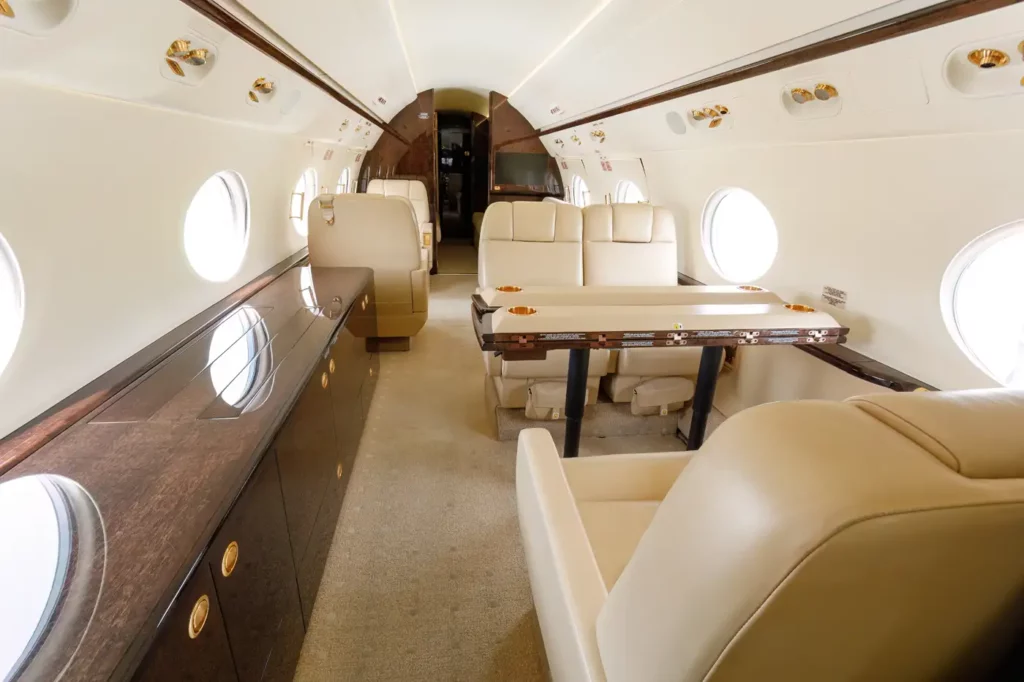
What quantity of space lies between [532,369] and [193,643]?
2.09 m

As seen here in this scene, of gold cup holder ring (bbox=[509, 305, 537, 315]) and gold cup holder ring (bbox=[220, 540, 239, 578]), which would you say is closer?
gold cup holder ring (bbox=[220, 540, 239, 578])

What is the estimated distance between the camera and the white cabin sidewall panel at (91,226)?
1.34 m

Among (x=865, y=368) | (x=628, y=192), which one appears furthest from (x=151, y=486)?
(x=628, y=192)

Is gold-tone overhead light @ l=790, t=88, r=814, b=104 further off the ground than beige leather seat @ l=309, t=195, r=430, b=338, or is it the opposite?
gold-tone overhead light @ l=790, t=88, r=814, b=104

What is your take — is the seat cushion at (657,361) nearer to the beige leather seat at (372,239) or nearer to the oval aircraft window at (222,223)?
the beige leather seat at (372,239)

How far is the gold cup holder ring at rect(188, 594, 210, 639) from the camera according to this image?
94cm

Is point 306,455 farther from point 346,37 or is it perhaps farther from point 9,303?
point 346,37

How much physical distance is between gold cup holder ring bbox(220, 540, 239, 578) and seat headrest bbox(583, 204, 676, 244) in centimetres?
273

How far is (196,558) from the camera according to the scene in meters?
0.95

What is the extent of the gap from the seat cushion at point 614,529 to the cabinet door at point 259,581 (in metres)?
0.87

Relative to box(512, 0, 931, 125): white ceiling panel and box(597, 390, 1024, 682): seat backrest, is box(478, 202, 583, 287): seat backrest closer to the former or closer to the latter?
box(512, 0, 931, 125): white ceiling panel

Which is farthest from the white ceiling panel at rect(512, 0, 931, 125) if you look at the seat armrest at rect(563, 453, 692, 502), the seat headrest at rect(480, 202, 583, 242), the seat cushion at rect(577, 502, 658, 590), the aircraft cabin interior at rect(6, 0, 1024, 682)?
the seat cushion at rect(577, 502, 658, 590)

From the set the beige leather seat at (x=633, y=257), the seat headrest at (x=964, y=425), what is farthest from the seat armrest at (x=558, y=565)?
the beige leather seat at (x=633, y=257)

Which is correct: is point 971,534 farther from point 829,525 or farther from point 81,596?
point 81,596
